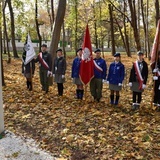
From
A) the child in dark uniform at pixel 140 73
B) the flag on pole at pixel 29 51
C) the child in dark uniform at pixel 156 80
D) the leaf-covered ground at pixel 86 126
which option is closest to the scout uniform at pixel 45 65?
the flag on pole at pixel 29 51

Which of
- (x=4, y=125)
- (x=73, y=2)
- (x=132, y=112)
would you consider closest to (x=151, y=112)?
(x=132, y=112)

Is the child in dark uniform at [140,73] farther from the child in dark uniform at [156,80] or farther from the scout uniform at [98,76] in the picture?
the scout uniform at [98,76]

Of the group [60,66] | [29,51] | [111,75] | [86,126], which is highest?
[29,51]

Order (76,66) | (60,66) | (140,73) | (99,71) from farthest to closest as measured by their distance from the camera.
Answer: (60,66), (76,66), (99,71), (140,73)

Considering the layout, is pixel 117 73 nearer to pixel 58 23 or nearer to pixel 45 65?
pixel 45 65

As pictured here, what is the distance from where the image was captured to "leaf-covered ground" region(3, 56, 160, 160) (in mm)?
4973

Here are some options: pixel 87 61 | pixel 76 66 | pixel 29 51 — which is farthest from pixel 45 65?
pixel 87 61

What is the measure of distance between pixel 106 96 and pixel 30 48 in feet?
11.6

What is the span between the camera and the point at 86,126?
246 inches

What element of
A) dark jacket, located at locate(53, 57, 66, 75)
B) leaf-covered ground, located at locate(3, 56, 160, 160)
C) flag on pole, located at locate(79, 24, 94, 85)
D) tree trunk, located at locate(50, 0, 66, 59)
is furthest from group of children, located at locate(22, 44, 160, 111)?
tree trunk, located at locate(50, 0, 66, 59)

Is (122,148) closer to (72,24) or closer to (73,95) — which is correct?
(73,95)

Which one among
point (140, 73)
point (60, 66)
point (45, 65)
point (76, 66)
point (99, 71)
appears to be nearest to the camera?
point (140, 73)

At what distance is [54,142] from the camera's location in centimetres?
547

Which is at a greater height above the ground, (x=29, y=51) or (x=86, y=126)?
(x=29, y=51)
